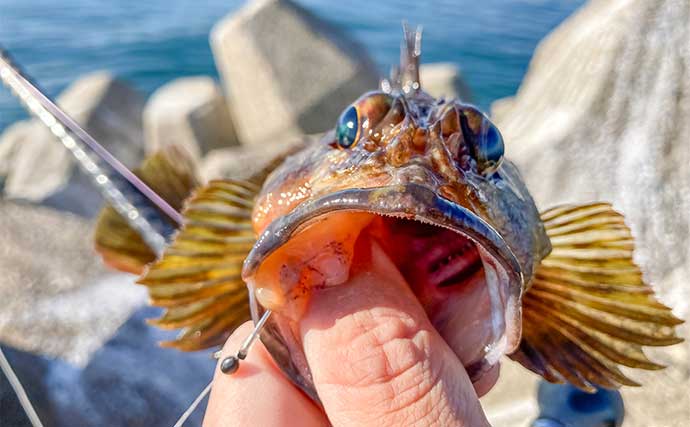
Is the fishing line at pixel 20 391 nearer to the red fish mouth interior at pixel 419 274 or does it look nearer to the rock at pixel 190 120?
the red fish mouth interior at pixel 419 274

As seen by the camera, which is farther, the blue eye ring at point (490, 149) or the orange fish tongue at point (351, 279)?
the blue eye ring at point (490, 149)

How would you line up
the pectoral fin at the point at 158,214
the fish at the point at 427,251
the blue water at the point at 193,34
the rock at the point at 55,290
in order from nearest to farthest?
the fish at the point at 427,251, the rock at the point at 55,290, the pectoral fin at the point at 158,214, the blue water at the point at 193,34

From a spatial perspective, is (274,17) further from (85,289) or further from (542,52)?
(85,289)

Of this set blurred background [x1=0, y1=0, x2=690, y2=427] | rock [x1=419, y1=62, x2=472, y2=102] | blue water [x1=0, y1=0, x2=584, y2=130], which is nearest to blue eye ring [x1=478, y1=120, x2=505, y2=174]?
blurred background [x1=0, y1=0, x2=690, y2=427]

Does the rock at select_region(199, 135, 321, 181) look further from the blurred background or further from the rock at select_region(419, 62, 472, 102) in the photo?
the rock at select_region(419, 62, 472, 102)

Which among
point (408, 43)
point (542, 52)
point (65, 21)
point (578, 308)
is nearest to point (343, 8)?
point (65, 21)

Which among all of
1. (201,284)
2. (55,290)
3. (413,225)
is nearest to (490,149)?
(413,225)

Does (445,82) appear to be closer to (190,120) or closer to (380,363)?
(190,120)

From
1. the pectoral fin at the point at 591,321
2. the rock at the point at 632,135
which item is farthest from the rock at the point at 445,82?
the pectoral fin at the point at 591,321
